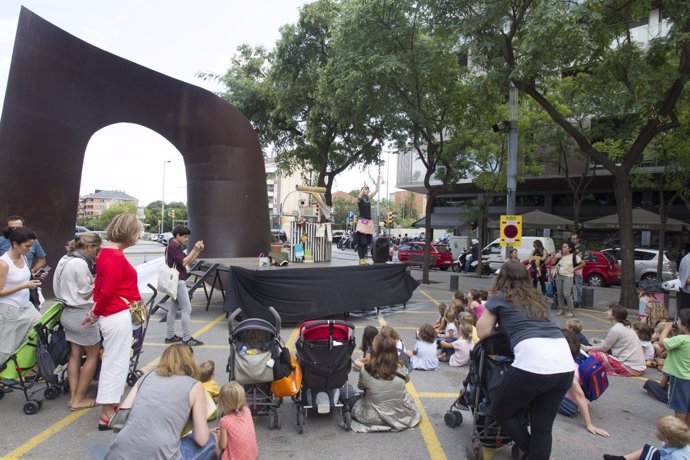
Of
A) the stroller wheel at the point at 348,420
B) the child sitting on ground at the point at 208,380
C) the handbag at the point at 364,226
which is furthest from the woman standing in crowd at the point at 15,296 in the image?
the handbag at the point at 364,226

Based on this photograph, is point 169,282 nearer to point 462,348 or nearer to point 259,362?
point 259,362

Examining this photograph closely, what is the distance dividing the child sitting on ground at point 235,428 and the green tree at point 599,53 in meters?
9.69

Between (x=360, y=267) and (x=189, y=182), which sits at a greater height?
(x=189, y=182)

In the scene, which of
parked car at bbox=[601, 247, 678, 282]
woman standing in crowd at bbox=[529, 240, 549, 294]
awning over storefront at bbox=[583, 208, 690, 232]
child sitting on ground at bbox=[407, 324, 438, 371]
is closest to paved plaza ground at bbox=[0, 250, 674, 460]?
child sitting on ground at bbox=[407, 324, 438, 371]

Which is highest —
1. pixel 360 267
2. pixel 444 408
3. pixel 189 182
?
pixel 189 182

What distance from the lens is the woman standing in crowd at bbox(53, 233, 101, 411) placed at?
180 inches

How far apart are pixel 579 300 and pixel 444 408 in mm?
9443

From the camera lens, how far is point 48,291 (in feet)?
32.4

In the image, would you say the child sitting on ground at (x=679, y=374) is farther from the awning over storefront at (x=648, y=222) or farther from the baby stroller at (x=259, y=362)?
the awning over storefront at (x=648, y=222)

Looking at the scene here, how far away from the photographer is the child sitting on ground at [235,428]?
11.1 feet

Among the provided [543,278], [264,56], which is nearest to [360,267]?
[543,278]

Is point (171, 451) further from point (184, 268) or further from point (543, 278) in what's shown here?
point (543, 278)

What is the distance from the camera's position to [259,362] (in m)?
4.20

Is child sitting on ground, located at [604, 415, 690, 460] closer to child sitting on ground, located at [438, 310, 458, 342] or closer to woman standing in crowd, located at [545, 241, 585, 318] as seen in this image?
child sitting on ground, located at [438, 310, 458, 342]
